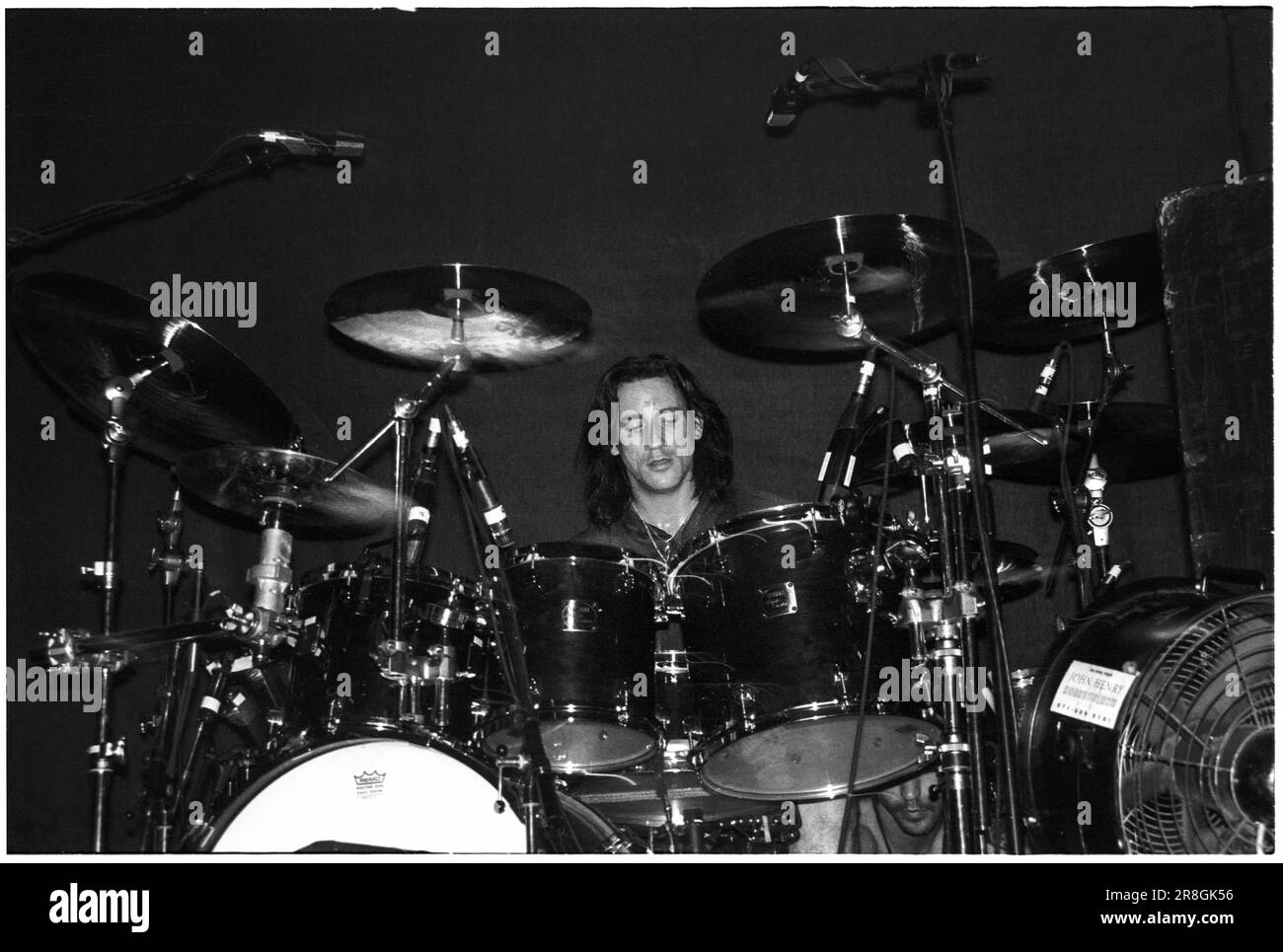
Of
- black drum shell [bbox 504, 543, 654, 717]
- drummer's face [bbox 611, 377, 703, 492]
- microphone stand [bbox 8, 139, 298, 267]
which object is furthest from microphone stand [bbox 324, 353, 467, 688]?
drummer's face [bbox 611, 377, 703, 492]

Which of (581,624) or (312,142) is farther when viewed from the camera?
(312,142)

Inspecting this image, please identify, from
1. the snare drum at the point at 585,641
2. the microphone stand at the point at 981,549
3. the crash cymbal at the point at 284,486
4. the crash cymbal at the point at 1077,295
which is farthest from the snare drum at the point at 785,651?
the crash cymbal at the point at 1077,295

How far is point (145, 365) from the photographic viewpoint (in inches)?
111

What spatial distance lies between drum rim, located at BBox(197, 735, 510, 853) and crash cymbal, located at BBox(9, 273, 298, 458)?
96 centimetres

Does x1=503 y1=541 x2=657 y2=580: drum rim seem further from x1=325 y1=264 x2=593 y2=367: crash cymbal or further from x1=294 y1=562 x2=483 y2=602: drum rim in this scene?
x1=325 y1=264 x2=593 y2=367: crash cymbal

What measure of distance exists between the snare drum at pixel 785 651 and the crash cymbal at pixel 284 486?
29.9 inches

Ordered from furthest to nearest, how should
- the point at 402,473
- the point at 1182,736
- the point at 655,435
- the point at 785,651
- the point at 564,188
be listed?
the point at 564,188 → the point at 655,435 → the point at 402,473 → the point at 785,651 → the point at 1182,736

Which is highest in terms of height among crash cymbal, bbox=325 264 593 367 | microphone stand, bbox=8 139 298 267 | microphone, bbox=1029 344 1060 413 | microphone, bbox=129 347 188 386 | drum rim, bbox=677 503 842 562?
microphone stand, bbox=8 139 298 267

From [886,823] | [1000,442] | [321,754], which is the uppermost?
[1000,442]

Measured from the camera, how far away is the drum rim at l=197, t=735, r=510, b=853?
2324 mm

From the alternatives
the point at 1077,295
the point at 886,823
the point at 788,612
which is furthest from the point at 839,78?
the point at 886,823

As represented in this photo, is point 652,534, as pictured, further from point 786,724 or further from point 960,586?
point 960,586

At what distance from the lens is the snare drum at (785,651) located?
2484 millimetres

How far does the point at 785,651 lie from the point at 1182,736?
0.80 meters
